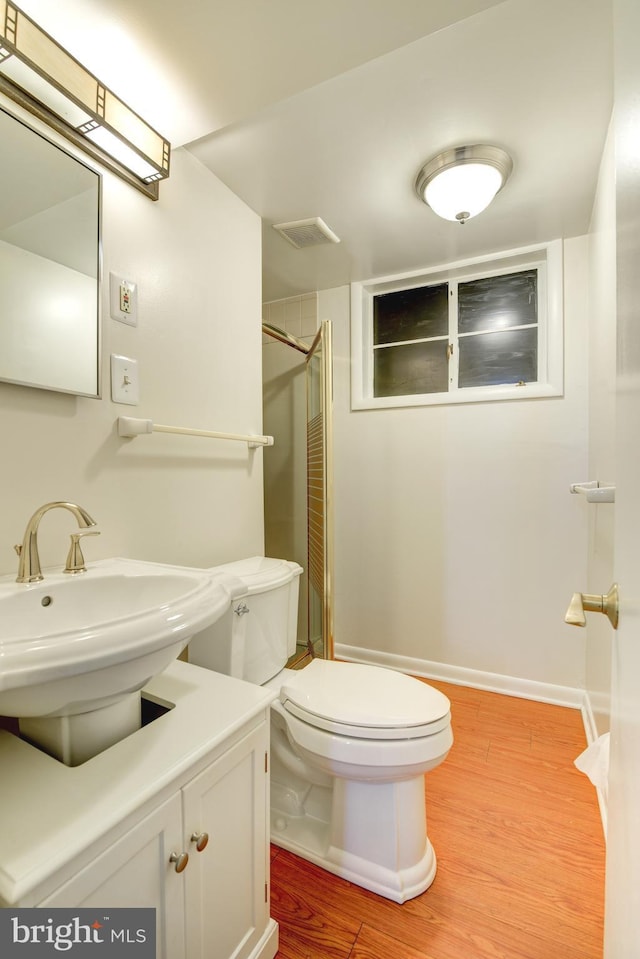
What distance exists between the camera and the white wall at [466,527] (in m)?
2.03

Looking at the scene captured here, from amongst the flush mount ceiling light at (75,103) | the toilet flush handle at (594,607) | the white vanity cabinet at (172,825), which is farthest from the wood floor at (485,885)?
the flush mount ceiling light at (75,103)

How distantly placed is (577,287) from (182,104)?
6.00 feet

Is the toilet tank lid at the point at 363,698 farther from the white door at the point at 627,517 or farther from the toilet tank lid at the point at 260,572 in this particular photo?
the white door at the point at 627,517

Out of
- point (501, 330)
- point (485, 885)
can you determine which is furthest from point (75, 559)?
point (501, 330)

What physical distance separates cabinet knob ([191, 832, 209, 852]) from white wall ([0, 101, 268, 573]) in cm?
68

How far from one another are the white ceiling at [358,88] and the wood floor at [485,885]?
2.20 m

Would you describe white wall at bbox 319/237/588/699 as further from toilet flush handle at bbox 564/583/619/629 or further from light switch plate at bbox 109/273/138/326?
toilet flush handle at bbox 564/583/619/629

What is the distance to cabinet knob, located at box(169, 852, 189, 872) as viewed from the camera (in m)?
0.69

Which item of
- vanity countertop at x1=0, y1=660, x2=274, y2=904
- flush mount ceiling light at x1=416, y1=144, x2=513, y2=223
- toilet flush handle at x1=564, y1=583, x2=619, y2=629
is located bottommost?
vanity countertop at x1=0, y1=660, x2=274, y2=904

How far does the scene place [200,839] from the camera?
74 centimetres

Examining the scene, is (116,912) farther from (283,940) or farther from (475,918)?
(475,918)

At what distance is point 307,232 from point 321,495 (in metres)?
1.22

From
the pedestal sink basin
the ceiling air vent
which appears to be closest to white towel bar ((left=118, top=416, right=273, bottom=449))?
the pedestal sink basin

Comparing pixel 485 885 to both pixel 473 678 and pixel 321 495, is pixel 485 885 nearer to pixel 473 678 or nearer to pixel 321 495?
pixel 473 678
